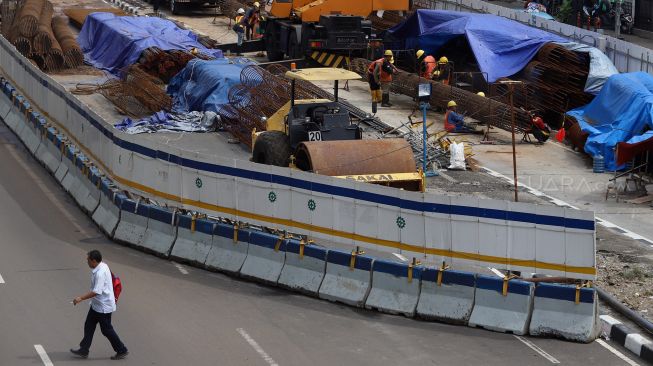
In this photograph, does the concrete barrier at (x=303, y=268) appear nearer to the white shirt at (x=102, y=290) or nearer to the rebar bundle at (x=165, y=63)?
the white shirt at (x=102, y=290)

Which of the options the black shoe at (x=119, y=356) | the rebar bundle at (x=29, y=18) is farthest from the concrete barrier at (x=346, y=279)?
the rebar bundle at (x=29, y=18)

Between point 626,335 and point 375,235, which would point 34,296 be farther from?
point 626,335

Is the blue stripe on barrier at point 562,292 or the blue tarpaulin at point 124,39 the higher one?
the blue stripe on barrier at point 562,292

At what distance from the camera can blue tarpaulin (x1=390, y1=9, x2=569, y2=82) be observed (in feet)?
113

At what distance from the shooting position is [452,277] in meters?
17.8

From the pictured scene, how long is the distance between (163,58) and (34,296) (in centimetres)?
1889

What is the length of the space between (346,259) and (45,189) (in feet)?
30.6

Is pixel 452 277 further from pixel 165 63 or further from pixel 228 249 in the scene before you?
pixel 165 63

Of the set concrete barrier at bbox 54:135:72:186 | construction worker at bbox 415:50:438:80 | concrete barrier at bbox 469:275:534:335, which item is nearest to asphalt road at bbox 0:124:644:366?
concrete barrier at bbox 469:275:534:335

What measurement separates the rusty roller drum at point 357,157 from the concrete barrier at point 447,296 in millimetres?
4390

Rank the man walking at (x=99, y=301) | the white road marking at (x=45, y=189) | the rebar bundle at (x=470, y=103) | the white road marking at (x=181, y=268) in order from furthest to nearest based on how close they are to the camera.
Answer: the rebar bundle at (x=470, y=103) → the white road marking at (x=45, y=189) → the white road marking at (x=181, y=268) → the man walking at (x=99, y=301)

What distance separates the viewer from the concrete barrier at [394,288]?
18.1m

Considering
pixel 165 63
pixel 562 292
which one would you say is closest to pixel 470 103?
pixel 165 63

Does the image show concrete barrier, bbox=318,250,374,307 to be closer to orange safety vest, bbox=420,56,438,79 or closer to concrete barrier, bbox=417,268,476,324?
concrete barrier, bbox=417,268,476,324
